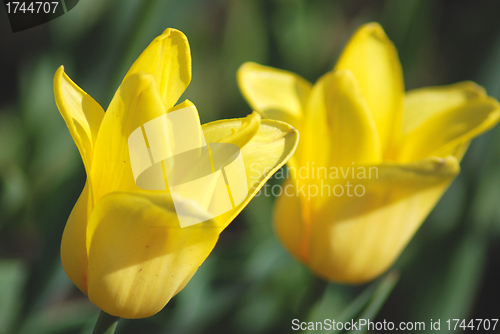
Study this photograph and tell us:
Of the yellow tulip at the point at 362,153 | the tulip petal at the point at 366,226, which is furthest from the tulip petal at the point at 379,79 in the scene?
the tulip petal at the point at 366,226

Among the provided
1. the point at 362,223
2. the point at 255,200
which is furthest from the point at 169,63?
the point at 255,200

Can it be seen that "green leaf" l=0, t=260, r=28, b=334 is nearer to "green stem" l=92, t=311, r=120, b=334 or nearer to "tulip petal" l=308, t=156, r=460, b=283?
"green stem" l=92, t=311, r=120, b=334

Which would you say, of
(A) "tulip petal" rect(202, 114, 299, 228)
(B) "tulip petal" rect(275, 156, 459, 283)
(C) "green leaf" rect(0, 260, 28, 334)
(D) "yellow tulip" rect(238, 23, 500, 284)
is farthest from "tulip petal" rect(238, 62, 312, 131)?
(C) "green leaf" rect(0, 260, 28, 334)

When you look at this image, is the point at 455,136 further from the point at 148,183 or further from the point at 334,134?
the point at 148,183

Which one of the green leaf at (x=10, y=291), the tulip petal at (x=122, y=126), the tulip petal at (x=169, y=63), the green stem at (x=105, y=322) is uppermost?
the tulip petal at (x=169, y=63)

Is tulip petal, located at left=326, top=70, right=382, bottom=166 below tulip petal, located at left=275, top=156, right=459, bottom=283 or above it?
above

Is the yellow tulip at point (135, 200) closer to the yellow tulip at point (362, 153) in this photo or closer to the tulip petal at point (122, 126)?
the tulip petal at point (122, 126)
